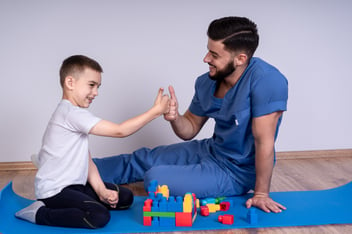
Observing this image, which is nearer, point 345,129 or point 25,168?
point 25,168

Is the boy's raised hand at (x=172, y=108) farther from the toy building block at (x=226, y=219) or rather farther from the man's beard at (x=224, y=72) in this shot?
the toy building block at (x=226, y=219)

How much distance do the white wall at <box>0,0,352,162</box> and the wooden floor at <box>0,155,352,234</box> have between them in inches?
5.8

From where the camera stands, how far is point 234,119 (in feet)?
6.99

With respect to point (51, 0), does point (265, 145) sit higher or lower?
lower

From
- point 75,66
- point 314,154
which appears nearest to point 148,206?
point 75,66

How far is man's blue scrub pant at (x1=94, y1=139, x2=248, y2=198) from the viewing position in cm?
213

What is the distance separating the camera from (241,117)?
6.86 feet

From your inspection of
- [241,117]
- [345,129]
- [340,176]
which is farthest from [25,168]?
[345,129]

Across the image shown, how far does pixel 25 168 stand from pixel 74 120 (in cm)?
107

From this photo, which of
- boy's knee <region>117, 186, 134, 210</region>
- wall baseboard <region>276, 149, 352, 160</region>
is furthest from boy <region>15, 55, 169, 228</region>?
wall baseboard <region>276, 149, 352, 160</region>

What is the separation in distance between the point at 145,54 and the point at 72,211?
1192mm

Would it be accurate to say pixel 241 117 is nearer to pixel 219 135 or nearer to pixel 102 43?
pixel 219 135

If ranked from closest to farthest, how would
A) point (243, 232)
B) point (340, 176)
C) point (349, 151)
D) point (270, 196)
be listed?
point (243, 232)
point (270, 196)
point (340, 176)
point (349, 151)

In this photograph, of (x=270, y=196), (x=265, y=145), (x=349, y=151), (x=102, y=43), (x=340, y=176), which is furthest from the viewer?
(x=349, y=151)
